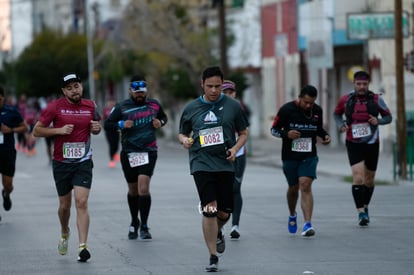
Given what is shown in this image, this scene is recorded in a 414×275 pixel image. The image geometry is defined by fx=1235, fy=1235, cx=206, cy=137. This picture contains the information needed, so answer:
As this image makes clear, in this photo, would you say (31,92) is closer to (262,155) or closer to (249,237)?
(262,155)

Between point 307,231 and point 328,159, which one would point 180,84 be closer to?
point 328,159

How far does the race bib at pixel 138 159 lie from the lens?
1477 cm

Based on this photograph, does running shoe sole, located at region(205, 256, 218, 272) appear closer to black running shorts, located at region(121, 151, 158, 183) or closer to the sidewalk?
black running shorts, located at region(121, 151, 158, 183)

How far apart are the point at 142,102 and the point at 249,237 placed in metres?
2.08

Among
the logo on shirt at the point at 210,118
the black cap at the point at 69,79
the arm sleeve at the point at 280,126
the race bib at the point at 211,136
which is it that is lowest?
the arm sleeve at the point at 280,126

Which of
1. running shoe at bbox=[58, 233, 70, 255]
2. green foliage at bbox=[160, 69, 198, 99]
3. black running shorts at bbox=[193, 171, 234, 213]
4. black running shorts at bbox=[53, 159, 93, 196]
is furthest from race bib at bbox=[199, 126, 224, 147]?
green foliage at bbox=[160, 69, 198, 99]

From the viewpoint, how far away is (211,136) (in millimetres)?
11930

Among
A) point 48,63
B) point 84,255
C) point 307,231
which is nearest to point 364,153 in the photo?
point 307,231


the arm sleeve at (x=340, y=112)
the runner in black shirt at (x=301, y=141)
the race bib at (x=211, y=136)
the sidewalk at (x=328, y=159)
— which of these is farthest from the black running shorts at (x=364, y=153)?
the sidewalk at (x=328, y=159)

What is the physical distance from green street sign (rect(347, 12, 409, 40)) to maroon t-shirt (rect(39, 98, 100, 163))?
14.1 meters

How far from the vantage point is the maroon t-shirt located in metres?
13.0

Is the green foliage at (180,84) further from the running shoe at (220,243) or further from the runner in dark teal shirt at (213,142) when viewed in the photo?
the runner in dark teal shirt at (213,142)

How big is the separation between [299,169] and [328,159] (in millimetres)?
19287

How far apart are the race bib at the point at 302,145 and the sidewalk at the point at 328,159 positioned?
9492 mm
